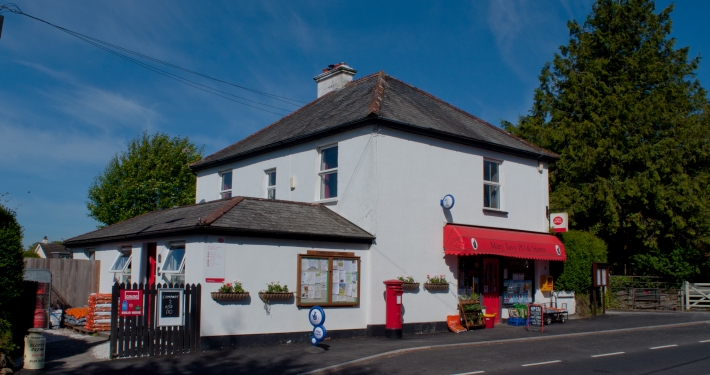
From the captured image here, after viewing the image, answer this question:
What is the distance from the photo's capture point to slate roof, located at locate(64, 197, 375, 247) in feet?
47.6

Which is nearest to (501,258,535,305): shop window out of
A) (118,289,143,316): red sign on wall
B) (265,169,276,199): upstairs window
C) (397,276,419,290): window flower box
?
(397,276,419,290): window flower box

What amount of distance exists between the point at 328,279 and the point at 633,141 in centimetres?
2060

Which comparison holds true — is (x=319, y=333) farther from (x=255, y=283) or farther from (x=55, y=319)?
(x=55, y=319)

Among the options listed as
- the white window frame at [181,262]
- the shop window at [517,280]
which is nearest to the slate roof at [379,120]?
the shop window at [517,280]

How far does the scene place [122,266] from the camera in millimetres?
19078

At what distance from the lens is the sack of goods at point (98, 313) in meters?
16.7

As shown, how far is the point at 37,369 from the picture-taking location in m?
11.1

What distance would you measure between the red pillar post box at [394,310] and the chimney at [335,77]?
10759 millimetres

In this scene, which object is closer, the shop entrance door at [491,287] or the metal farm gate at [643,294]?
the shop entrance door at [491,287]

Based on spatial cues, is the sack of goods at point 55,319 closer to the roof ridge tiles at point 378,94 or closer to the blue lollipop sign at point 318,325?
the blue lollipop sign at point 318,325

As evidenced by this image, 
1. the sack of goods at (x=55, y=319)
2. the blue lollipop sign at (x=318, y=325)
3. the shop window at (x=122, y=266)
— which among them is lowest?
the sack of goods at (x=55, y=319)

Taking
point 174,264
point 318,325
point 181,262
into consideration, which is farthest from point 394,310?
point 174,264

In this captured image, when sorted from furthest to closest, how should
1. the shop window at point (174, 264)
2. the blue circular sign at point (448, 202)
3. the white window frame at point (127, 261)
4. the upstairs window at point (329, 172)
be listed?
the upstairs window at point (329, 172) → the white window frame at point (127, 261) → the blue circular sign at point (448, 202) → the shop window at point (174, 264)

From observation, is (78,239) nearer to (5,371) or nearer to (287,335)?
(287,335)
